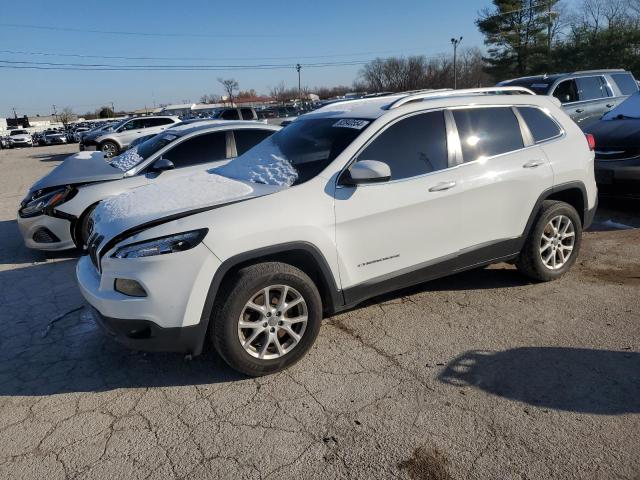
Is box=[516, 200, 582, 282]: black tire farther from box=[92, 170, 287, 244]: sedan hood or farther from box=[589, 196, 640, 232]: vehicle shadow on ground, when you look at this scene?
box=[92, 170, 287, 244]: sedan hood

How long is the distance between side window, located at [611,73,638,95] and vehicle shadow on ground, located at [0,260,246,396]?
39.8 feet

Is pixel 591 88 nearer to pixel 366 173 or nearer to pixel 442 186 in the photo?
pixel 442 186

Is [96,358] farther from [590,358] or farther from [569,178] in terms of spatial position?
[569,178]

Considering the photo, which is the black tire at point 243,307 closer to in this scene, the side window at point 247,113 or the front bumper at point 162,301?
the front bumper at point 162,301

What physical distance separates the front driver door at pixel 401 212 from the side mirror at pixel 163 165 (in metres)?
3.27

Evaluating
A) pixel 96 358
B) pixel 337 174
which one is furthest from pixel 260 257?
pixel 96 358

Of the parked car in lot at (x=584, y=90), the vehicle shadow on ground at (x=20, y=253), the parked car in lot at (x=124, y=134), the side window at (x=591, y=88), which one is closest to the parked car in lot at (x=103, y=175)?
the vehicle shadow on ground at (x=20, y=253)

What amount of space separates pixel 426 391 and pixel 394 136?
1865mm

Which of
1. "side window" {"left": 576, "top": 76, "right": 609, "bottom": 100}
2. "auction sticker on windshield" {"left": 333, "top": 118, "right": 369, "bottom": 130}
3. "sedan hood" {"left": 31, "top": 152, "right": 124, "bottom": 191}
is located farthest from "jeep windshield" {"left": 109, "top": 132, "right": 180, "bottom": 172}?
"side window" {"left": 576, "top": 76, "right": 609, "bottom": 100}

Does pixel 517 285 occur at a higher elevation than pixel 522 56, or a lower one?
lower

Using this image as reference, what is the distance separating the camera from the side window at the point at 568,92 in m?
11.0

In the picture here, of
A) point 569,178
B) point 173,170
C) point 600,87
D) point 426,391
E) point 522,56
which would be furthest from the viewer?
point 522,56

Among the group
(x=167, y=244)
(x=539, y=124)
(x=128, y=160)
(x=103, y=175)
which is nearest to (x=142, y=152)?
(x=128, y=160)

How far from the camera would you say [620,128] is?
7.30 metres
